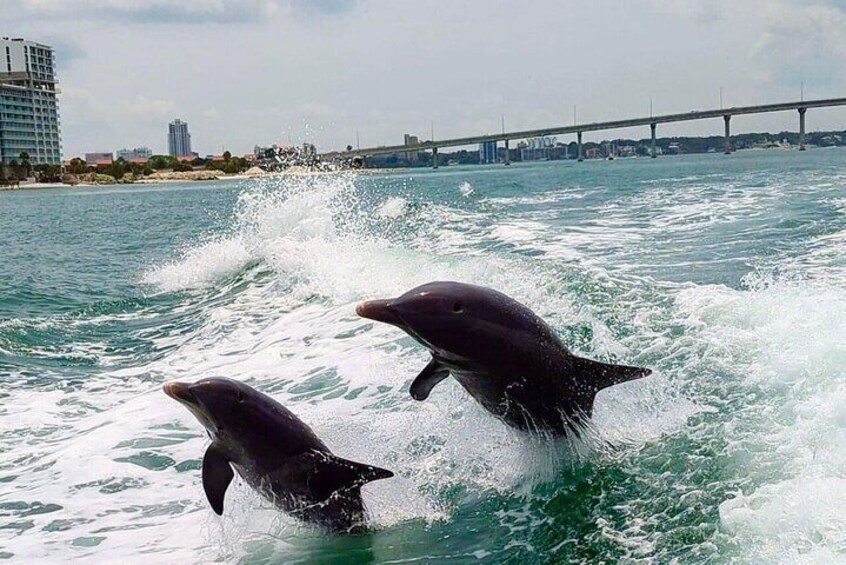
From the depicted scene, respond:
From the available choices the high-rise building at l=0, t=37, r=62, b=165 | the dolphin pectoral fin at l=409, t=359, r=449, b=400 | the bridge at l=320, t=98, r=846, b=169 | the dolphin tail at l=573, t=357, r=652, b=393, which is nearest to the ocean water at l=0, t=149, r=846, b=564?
the dolphin tail at l=573, t=357, r=652, b=393

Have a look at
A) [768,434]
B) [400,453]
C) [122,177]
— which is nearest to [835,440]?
[768,434]

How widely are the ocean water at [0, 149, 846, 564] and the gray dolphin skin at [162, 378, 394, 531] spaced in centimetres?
29

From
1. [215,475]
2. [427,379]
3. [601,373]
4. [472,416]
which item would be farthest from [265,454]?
[601,373]

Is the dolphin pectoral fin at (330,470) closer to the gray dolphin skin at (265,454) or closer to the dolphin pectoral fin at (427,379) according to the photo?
the gray dolphin skin at (265,454)

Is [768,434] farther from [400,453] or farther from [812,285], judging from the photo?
[812,285]

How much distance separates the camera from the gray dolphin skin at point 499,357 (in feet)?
17.7

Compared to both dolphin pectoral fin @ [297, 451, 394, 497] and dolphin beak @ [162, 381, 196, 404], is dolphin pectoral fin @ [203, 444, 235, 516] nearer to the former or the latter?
dolphin beak @ [162, 381, 196, 404]

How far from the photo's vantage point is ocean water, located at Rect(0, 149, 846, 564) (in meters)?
5.30

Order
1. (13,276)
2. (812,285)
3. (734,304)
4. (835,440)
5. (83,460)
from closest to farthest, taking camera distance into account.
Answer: (835,440), (83,460), (734,304), (812,285), (13,276)

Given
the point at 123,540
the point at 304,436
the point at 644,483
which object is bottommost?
the point at 123,540

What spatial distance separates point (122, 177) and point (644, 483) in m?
175

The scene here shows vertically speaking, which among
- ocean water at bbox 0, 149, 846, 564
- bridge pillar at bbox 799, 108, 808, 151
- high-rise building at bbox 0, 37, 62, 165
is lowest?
ocean water at bbox 0, 149, 846, 564

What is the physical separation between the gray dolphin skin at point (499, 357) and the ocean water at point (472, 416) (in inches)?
12.0

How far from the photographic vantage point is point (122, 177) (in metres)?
171
